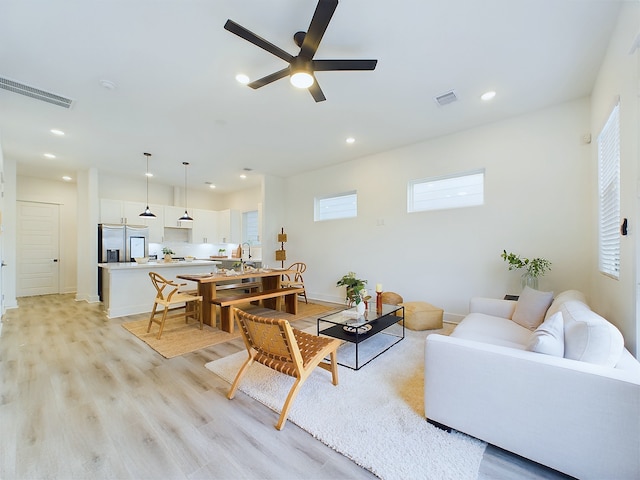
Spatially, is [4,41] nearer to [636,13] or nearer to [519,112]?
[636,13]

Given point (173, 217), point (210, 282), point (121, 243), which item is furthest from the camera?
point (173, 217)

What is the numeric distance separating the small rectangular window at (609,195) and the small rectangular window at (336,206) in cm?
354

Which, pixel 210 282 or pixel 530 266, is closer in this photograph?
pixel 530 266

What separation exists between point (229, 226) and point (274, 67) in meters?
5.95

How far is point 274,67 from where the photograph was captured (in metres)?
2.73

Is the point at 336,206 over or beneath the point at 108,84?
beneath

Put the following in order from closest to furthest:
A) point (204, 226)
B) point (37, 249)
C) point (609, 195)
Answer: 1. point (609, 195)
2. point (37, 249)
3. point (204, 226)

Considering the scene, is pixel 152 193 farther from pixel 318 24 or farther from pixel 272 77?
pixel 318 24

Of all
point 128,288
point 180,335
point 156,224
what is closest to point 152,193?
point 156,224

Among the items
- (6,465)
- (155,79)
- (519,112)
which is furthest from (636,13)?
(6,465)

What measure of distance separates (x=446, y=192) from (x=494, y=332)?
2641 millimetres

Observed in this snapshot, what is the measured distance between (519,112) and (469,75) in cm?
143

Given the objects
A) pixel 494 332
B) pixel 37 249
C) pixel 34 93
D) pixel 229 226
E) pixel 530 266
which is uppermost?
pixel 34 93

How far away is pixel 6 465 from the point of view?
1.55 meters
